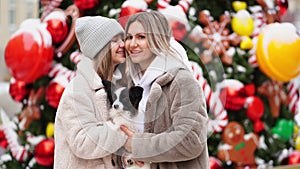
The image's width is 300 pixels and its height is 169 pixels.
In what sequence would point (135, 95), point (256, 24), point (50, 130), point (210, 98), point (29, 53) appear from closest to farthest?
point (135, 95)
point (210, 98)
point (29, 53)
point (50, 130)
point (256, 24)

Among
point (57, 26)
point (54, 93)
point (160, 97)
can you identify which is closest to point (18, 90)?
point (54, 93)

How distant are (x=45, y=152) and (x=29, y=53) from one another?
0.41 m

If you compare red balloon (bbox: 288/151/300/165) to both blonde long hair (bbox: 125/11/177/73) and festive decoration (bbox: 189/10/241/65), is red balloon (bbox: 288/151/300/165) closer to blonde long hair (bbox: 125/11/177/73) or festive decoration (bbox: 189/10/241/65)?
festive decoration (bbox: 189/10/241/65)

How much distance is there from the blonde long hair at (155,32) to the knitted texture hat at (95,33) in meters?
0.04

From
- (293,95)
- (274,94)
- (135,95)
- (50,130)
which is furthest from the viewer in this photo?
(293,95)

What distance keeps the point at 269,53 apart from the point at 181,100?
131 cm

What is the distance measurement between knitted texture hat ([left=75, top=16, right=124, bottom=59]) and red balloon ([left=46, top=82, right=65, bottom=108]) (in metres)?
1.04

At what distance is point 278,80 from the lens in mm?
3000

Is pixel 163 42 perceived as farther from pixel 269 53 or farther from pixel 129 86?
pixel 269 53

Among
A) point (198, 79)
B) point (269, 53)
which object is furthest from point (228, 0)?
point (198, 79)

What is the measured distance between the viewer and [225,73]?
2852 mm

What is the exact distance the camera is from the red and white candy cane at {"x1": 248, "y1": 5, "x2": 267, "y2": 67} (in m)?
2.92

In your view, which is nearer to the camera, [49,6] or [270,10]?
[49,6]

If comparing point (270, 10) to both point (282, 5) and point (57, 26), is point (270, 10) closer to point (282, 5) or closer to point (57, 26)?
point (282, 5)
